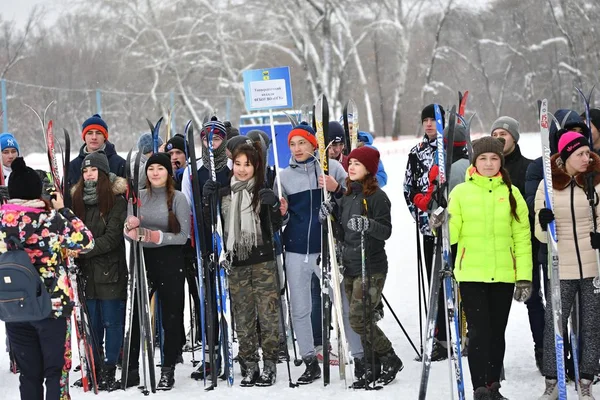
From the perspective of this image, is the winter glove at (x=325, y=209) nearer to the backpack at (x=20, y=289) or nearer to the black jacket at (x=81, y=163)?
the black jacket at (x=81, y=163)

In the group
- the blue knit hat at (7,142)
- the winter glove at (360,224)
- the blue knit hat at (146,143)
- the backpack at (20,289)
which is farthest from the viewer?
the blue knit hat at (146,143)

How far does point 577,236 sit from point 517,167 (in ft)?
3.18

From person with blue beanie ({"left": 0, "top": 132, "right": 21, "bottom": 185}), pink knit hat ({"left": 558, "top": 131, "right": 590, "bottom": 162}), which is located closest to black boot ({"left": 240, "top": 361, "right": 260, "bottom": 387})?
pink knit hat ({"left": 558, "top": 131, "right": 590, "bottom": 162})

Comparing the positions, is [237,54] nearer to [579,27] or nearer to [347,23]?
[347,23]

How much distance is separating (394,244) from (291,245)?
20.3 feet

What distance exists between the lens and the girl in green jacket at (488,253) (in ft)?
14.7

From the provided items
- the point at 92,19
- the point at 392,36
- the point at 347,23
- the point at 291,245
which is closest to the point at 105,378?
the point at 291,245

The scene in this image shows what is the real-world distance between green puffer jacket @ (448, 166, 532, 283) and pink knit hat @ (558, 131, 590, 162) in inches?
13.8

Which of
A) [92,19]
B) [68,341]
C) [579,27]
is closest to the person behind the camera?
[68,341]

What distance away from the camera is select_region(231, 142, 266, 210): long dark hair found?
538 cm

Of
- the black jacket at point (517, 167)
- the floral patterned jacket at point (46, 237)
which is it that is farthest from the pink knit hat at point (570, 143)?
the floral patterned jacket at point (46, 237)

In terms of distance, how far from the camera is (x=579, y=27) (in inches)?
1348

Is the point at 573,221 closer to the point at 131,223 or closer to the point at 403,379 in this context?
the point at 403,379

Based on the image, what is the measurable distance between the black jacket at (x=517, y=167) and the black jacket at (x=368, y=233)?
889 mm
